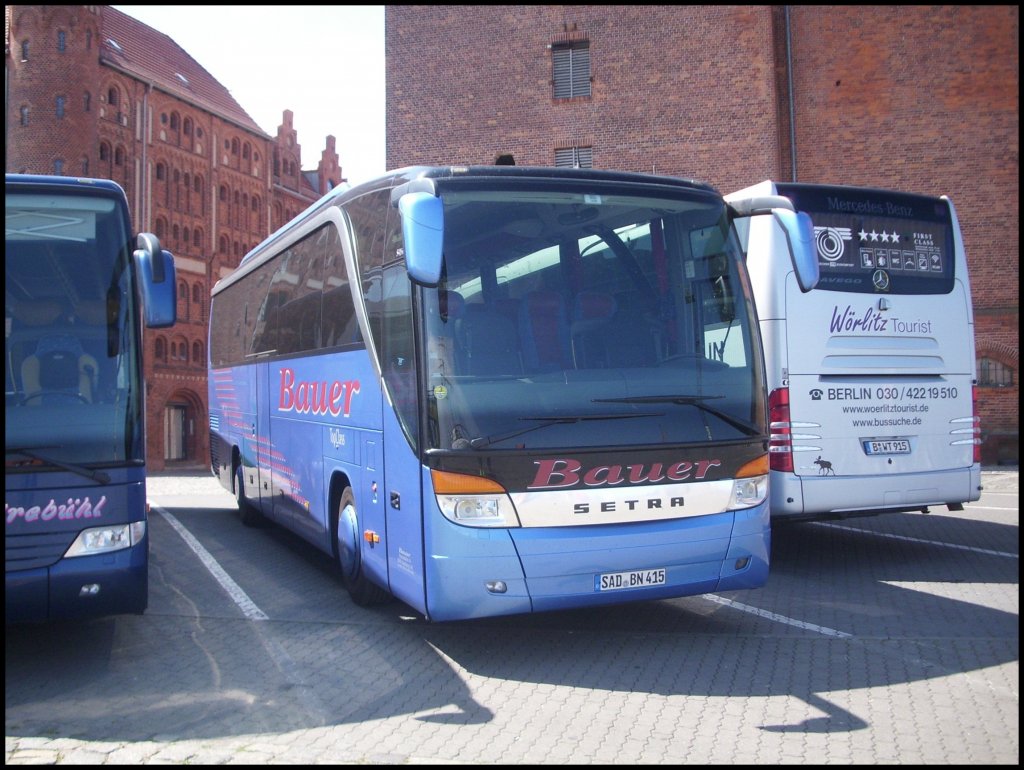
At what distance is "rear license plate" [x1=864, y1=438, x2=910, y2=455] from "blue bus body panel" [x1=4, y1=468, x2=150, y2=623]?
6215mm

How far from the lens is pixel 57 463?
576 centimetres

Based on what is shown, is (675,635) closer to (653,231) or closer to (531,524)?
(531,524)

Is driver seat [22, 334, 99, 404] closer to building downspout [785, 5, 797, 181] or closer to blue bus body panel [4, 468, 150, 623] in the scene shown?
blue bus body panel [4, 468, 150, 623]

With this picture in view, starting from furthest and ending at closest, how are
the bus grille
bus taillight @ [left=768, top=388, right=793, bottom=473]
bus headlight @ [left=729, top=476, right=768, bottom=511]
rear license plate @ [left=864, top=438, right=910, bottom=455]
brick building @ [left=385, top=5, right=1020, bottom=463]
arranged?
brick building @ [left=385, top=5, right=1020, bottom=463] → rear license plate @ [left=864, top=438, right=910, bottom=455] → bus taillight @ [left=768, top=388, right=793, bottom=473] → bus headlight @ [left=729, top=476, right=768, bottom=511] → the bus grille

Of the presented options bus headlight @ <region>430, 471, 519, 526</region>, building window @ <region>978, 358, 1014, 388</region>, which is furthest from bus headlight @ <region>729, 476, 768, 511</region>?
building window @ <region>978, 358, 1014, 388</region>

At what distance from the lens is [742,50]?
26609mm

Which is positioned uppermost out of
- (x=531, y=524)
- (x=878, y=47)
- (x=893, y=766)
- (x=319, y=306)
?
(x=878, y=47)

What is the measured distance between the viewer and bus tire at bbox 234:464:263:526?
12516mm

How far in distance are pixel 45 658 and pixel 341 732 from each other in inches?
101

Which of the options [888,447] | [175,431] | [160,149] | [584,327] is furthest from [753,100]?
[160,149]

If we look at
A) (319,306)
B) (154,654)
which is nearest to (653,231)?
(319,306)

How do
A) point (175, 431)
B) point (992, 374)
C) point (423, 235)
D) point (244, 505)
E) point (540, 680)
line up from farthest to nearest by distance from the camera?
1. point (175, 431)
2. point (992, 374)
3. point (244, 505)
4. point (540, 680)
5. point (423, 235)

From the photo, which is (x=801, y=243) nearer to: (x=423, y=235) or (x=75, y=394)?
(x=423, y=235)

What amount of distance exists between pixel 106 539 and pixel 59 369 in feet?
3.43
